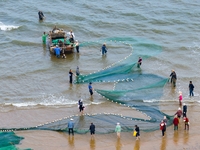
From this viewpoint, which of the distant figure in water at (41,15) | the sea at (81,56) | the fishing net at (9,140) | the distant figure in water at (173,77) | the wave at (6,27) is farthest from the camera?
the distant figure in water at (41,15)

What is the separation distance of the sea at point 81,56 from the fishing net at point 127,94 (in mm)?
528

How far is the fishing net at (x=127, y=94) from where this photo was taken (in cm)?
2322

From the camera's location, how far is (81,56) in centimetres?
3491

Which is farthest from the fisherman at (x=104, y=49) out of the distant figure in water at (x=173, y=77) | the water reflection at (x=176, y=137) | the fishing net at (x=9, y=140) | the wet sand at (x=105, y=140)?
the fishing net at (x=9, y=140)

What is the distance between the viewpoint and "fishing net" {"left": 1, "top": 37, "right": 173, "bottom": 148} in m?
23.2

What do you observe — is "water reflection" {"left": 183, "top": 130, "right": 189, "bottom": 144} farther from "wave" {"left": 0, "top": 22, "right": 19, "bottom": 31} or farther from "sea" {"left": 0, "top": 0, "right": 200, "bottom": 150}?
"wave" {"left": 0, "top": 22, "right": 19, "bottom": 31}

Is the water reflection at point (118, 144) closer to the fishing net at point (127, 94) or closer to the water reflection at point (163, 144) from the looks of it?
the fishing net at point (127, 94)

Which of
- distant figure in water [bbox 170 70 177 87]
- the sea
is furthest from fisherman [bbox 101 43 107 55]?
distant figure in water [bbox 170 70 177 87]

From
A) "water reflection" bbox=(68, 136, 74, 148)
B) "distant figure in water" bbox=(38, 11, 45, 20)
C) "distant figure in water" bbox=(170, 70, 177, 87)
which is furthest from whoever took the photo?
"distant figure in water" bbox=(38, 11, 45, 20)

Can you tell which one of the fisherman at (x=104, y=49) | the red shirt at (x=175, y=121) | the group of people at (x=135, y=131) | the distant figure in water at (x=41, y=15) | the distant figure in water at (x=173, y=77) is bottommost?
the group of people at (x=135, y=131)

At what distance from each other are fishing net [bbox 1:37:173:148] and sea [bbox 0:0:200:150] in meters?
0.53

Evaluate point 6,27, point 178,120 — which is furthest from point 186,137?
point 6,27

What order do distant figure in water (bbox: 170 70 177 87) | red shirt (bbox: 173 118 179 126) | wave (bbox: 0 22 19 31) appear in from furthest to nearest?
wave (bbox: 0 22 19 31)
distant figure in water (bbox: 170 70 177 87)
red shirt (bbox: 173 118 179 126)

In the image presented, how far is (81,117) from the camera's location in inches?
964
